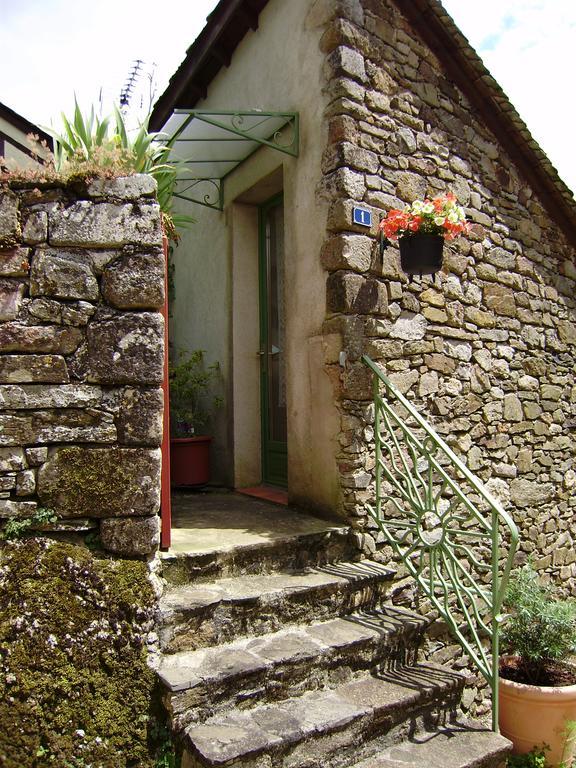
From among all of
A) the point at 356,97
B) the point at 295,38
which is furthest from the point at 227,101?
the point at 356,97

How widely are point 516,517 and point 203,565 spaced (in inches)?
116

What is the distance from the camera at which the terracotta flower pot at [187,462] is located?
17.5 feet

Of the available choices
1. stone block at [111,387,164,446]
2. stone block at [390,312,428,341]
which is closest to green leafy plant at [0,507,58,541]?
stone block at [111,387,164,446]

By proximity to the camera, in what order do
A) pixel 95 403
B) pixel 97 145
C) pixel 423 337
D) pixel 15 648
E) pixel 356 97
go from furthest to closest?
pixel 423 337
pixel 356 97
pixel 97 145
pixel 95 403
pixel 15 648

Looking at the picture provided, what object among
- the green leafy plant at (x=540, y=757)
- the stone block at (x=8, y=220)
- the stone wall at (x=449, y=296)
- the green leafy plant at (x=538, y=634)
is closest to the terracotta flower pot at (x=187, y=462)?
the stone wall at (x=449, y=296)

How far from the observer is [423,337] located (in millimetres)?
4410

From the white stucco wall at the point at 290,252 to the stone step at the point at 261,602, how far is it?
60cm

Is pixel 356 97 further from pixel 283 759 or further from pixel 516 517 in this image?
pixel 283 759

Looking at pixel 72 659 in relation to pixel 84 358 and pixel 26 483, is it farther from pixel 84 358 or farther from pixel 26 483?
pixel 84 358

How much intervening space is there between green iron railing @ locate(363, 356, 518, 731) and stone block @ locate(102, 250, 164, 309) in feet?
5.13

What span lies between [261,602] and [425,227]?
2387mm

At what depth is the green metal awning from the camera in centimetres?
439

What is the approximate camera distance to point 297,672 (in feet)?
9.58

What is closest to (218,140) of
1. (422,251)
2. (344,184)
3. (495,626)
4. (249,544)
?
(344,184)
